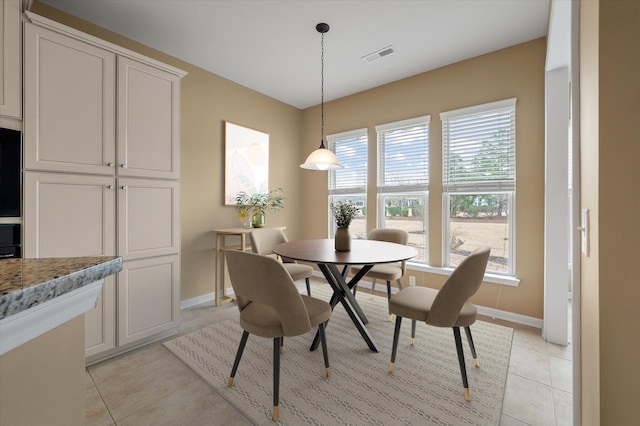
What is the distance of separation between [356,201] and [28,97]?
3572mm

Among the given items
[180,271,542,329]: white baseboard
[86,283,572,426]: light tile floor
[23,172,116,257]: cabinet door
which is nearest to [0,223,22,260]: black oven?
[23,172,116,257]: cabinet door

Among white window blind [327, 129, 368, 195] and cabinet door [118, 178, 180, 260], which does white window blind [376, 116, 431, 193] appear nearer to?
white window blind [327, 129, 368, 195]

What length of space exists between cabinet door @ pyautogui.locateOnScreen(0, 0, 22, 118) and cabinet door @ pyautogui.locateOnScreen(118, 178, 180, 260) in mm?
725

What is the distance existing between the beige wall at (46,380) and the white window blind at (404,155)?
3.55 m

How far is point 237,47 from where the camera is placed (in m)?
3.02

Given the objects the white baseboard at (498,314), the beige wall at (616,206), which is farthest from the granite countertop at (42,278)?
the white baseboard at (498,314)

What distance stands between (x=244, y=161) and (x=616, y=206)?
12.4 ft

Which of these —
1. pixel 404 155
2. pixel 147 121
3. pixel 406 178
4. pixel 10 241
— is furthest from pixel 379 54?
pixel 10 241

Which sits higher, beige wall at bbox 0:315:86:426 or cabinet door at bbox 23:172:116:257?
cabinet door at bbox 23:172:116:257

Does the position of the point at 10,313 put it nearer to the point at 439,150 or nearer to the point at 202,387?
the point at 202,387

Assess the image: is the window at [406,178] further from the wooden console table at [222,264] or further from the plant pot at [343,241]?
the wooden console table at [222,264]

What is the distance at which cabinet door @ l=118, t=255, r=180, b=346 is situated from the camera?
227cm

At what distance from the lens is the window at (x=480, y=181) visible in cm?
299

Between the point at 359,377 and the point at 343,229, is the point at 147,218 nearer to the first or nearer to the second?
the point at 343,229
